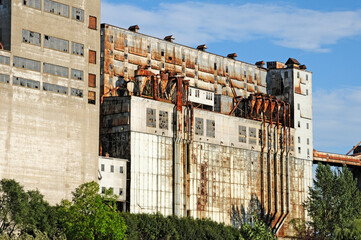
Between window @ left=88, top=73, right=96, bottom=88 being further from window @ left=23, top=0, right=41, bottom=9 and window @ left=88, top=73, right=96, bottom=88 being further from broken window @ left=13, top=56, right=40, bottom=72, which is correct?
window @ left=23, top=0, right=41, bottom=9

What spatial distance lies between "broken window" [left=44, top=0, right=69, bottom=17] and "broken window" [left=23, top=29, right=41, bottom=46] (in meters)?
4.08

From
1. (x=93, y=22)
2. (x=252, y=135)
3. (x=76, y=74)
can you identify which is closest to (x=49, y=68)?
(x=76, y=74)

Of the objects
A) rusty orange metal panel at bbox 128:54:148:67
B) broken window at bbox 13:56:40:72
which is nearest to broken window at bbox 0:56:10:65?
broken window at bbox 13:56:40:72

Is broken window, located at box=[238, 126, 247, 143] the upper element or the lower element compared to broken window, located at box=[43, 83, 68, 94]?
lower

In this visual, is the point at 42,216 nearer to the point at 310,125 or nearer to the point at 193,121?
the point at 193,121

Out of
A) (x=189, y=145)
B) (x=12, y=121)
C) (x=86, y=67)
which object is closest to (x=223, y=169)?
(x=189, y=145)

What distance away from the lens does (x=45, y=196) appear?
334 feet

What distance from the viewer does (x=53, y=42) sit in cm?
10700

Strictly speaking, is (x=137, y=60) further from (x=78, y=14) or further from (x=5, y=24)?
(x=5, y=24)

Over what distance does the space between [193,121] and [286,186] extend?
83.3 feet

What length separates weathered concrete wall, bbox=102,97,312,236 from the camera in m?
116

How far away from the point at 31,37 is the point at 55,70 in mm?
5496

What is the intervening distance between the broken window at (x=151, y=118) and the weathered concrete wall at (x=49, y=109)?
10318 mm

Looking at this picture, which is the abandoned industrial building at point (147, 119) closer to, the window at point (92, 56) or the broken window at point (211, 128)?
the window at point (92, 56)
